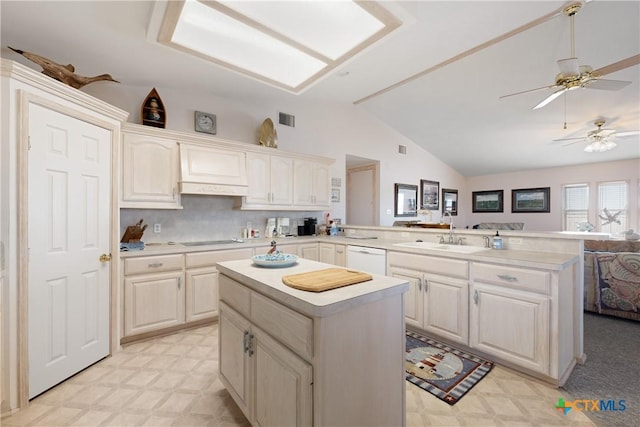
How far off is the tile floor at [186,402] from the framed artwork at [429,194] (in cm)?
491

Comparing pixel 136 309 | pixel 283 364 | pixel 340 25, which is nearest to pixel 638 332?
pixel 283 364

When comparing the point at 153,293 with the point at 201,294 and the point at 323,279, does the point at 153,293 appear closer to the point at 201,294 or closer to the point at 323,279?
the point at 201,294

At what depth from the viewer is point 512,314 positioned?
6.83ft

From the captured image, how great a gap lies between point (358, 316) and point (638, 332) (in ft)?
11.6

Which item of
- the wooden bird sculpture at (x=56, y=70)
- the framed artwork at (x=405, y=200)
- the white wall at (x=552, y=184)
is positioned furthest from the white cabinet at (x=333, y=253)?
the white wall at (x=552, y=184)

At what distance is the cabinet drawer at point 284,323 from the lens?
1.08 meters

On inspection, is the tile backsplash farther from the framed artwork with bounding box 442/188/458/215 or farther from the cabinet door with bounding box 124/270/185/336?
the framed artwork with bounding box 442/188/458/215

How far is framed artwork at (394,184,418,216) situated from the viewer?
6016mm

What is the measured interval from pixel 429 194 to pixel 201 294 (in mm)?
5762

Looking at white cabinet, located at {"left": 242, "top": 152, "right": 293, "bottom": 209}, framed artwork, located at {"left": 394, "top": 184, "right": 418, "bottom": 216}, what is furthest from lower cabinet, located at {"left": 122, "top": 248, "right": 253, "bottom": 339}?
framed artwork, located at {"left": 394, "top": 184, "right": 418, "bottom": 216}

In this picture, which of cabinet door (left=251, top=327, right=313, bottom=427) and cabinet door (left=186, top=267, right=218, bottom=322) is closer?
cabinet door (left=251, top=327, right=313, bottom=427)

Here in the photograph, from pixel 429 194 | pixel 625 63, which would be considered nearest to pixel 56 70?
pixel 625 63

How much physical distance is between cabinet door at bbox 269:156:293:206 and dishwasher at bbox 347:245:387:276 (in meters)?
1.17

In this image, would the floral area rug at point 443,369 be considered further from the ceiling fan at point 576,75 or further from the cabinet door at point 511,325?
the ceiling fan at point 576,75
